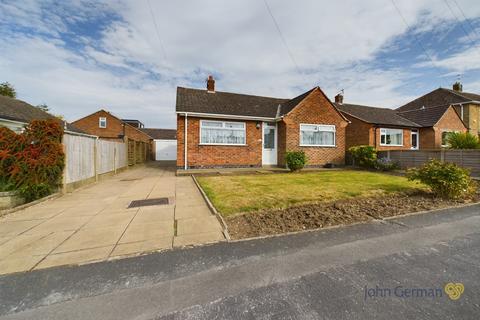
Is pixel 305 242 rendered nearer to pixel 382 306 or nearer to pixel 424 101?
pixel 382 306

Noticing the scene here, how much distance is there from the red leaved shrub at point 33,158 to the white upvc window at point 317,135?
12.7 metres

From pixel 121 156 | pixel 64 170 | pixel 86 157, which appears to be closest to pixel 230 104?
pixel 121 156

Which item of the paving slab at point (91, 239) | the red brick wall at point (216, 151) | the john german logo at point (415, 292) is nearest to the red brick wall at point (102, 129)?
the red brick wall at point (216, 151)

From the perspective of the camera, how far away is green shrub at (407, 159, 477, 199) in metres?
6.22

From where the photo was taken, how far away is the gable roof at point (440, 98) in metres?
26.6

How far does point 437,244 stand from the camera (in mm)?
3559

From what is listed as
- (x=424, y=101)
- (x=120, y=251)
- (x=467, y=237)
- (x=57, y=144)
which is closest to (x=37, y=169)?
(x=57, y=144)

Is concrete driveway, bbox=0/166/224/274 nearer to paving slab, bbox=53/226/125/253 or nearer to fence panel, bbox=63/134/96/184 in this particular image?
paving slab, bbox=53/226/125/253

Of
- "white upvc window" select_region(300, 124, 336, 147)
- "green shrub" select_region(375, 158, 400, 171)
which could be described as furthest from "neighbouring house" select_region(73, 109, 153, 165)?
"green shrub" select_region(375, 158, 400, 171)

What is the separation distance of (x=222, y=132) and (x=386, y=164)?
1046 cm

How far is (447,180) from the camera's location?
20.5 feet

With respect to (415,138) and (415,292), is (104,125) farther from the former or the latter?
(415,138)

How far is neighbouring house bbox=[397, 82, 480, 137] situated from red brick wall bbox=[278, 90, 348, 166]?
1089 cm

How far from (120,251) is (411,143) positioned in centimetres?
2387
